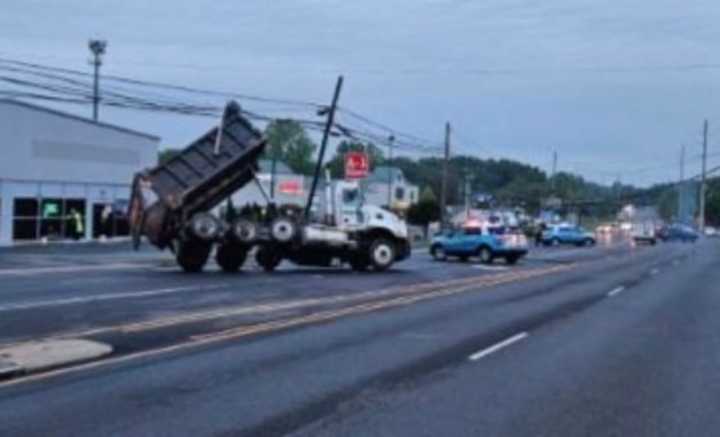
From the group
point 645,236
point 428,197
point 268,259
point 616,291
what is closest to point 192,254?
point 268,259

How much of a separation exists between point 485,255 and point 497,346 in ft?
112

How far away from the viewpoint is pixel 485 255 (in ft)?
167

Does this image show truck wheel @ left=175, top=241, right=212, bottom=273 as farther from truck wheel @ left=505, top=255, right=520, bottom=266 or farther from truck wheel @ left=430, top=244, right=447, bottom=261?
truck wheel @ left=430, top=244, right=447, bottom=261

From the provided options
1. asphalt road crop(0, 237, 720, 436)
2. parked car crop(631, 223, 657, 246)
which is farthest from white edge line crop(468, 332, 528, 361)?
parked car crop(631, 223, 657, 246)

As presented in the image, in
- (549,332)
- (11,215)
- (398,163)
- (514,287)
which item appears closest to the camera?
(549,332)

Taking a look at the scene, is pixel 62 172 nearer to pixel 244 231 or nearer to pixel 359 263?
pixel 359 263

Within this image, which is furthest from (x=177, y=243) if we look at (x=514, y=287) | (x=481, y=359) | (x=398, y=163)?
(x=398, y=163)

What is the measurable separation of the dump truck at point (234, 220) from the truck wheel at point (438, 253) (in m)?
12.9

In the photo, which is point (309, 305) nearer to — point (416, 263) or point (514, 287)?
point (514, 287)

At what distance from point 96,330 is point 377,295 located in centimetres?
1058

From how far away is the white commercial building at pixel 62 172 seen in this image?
53.7 meters

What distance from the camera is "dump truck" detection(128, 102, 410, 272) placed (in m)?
34.4

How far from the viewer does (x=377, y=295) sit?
88.7 feet

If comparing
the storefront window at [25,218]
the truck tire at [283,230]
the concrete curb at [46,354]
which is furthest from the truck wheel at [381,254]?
the concrete curb at [46,354]
